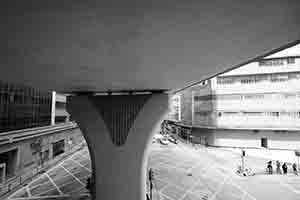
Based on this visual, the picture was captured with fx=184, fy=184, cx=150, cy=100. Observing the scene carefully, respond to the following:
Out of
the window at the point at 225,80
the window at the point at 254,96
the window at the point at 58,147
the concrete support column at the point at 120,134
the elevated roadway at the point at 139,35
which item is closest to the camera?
the elevated roadway at the point at 139,35

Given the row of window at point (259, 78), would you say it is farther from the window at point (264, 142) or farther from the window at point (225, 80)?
the window at point (264, 142)

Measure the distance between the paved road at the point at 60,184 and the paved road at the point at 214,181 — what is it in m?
5.72

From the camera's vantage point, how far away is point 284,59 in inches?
1099

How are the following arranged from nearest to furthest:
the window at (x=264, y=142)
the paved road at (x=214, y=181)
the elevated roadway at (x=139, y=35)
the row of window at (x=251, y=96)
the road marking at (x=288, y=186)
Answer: the elevated roadway at (x=139, y=35), the paved road at (x=214, y=181), the road marking at (x=288, y=186), the row of window at (x=251, y=96), the window at (x=264, y=142)

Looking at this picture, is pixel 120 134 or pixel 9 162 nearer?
pixel 120 134

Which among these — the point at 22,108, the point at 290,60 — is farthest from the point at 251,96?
the point at 22,108

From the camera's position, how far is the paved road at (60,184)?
12.3 metres

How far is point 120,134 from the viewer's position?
930cm

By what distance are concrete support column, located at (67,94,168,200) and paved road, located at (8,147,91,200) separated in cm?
439

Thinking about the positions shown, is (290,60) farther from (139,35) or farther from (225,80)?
(139,35)

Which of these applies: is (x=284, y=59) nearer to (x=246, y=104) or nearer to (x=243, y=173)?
(x=246, y=104)

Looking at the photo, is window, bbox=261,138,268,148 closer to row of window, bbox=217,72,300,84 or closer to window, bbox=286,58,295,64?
row of window, bbox=217,72,300,84

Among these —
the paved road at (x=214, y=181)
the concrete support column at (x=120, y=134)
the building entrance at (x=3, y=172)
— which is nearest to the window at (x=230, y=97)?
the paved road at (x=214, y=181)

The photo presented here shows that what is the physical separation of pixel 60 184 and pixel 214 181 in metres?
12.3
